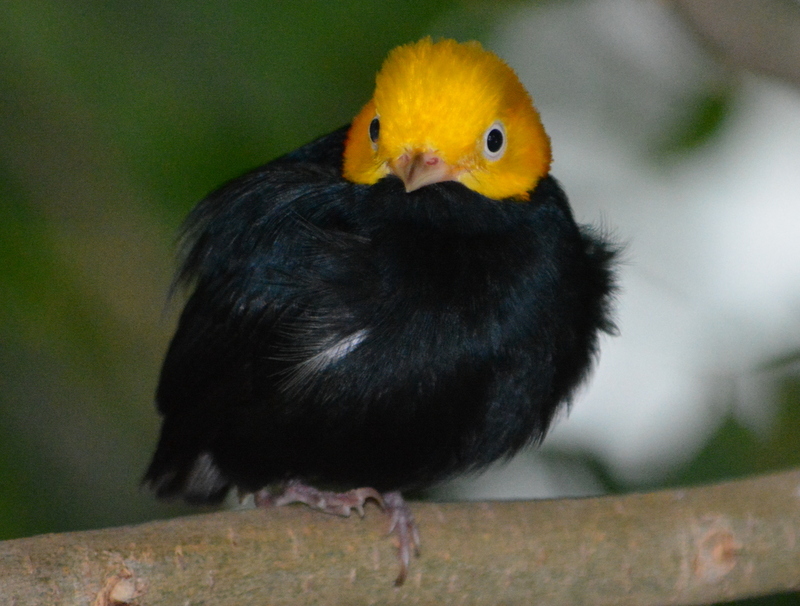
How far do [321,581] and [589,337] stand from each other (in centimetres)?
131

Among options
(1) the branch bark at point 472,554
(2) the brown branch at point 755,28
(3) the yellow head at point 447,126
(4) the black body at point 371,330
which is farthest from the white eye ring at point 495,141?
(1) the branch bark at point 472,554

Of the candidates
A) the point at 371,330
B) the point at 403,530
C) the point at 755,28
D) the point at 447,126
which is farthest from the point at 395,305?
the point at 755,28

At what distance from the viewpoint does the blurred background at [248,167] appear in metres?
3.57

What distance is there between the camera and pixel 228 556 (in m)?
2.55

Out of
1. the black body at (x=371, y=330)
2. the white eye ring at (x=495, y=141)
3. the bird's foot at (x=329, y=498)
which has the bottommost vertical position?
the bird's foot at (x=329, y=498)

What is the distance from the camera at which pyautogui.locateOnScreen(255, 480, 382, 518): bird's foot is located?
3000mm

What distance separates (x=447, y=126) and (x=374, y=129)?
26 centimetres

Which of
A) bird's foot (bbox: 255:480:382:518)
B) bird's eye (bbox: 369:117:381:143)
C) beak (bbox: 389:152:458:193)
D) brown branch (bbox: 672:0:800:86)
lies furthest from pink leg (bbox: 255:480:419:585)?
brown branch (bbox: 672:0:800:86)

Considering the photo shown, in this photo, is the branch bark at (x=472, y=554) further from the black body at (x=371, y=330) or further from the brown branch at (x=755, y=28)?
the brown branch at (x=755, y=28)

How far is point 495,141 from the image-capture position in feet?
10.3

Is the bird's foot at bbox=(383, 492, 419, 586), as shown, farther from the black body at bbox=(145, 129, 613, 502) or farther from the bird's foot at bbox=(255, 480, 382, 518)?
the black body at bbox=(145, 129, 613, 502)

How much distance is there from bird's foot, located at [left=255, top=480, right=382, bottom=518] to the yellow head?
3.05 feet

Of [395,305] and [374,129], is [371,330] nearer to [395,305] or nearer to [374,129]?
[395,305]

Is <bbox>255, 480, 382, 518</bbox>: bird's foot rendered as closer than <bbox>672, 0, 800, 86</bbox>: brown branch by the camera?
Yes
